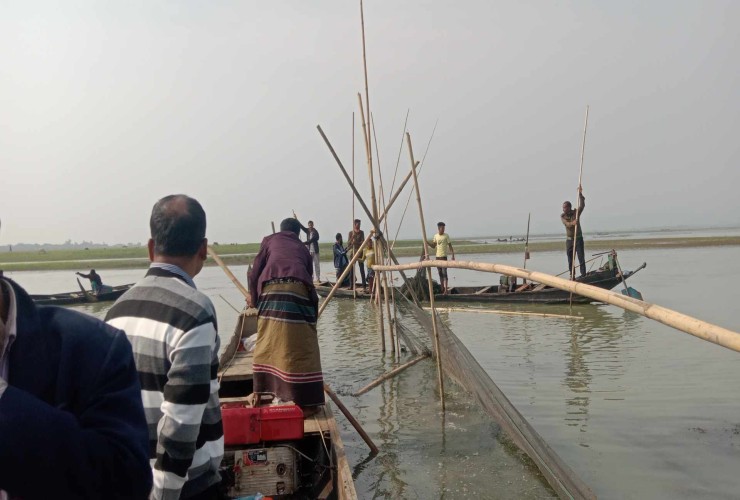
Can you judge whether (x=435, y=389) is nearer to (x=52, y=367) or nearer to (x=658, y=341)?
(x=658, y=341)

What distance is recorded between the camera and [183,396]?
5.26 ft

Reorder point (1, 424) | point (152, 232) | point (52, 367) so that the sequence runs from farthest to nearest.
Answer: point (152, 232) < point (52, 367) < point (1, 424)

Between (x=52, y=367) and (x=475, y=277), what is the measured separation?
1933cm

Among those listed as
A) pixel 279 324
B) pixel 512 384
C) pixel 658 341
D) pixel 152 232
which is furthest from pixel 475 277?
pixel 152 232

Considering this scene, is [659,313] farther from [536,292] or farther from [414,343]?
[536,292]

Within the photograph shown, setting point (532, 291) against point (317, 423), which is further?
point (532, 291)

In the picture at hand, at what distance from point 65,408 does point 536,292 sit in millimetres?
11767

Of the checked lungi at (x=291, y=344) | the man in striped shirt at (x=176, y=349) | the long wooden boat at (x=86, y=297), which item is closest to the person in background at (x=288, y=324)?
the checked lungi at (x=291, y=344)

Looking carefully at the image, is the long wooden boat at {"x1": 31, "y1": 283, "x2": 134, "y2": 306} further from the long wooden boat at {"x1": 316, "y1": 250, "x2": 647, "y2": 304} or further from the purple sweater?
the purple sweater

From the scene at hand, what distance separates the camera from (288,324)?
3943 mm

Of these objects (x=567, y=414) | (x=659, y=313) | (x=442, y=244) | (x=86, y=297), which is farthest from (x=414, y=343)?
(x=86, y=297)

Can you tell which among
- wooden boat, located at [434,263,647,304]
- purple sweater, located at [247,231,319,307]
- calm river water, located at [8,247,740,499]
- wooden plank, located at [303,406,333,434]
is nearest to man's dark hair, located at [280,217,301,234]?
purple sweater, located at [247,231,319,307]

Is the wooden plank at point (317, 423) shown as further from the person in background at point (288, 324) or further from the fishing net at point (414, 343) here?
the fishing net at point (414, 343)

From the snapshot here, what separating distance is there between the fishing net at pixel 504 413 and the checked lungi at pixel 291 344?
1.19 metres
